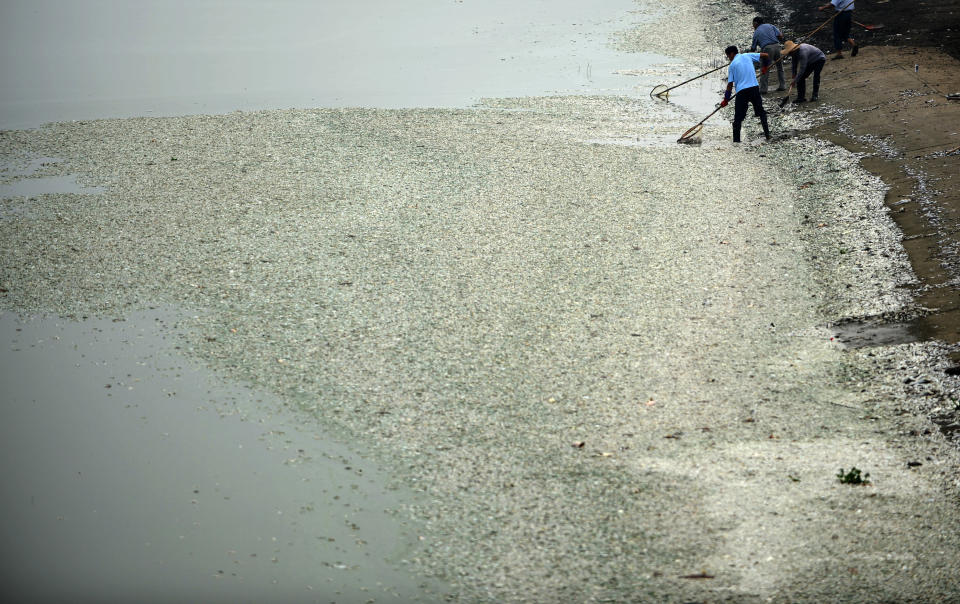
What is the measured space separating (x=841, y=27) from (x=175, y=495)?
58.3ft

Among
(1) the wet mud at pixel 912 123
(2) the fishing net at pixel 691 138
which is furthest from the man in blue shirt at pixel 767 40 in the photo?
(2) the fishing net at pixel 691 138

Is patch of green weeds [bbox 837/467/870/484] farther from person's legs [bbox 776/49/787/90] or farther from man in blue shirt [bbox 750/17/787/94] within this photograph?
person's legs [bbox 776/49/787/90]

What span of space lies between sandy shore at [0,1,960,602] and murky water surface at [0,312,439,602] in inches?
13.2

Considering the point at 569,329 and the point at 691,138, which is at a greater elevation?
the point at 691,138

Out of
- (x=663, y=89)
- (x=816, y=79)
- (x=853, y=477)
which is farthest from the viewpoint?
(x=663, y=89)

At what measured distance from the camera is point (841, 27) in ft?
60.0

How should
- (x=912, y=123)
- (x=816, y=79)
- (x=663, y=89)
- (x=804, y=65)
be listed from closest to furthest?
(x=912, y=123) → (x=804, y=65) → (x=816, y=79) → (x=663, y=89)

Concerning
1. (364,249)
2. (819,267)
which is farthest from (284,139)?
(819,267)

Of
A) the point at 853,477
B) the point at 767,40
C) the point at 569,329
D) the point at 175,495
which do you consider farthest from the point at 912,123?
the point at 175,495

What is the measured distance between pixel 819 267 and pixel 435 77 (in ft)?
45.2

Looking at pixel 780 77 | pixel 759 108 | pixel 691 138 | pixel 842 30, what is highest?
pixel 842 30

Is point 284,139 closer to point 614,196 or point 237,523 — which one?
point 614,196

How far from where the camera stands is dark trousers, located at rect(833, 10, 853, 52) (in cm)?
1816

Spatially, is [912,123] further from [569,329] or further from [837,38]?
[569,329]
